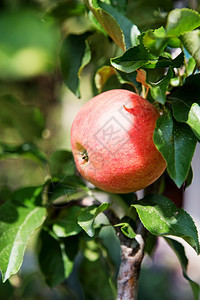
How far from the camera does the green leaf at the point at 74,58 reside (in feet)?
2.49

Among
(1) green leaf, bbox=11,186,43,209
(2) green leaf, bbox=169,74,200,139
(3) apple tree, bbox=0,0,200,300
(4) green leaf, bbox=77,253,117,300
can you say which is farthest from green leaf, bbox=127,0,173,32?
(4) green leaf, bbox=77,253,117,300

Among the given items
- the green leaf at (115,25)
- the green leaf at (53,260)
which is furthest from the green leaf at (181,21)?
the green leaf at (53,260)

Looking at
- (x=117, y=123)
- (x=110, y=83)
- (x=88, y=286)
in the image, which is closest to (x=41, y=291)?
(x=88, y=286)

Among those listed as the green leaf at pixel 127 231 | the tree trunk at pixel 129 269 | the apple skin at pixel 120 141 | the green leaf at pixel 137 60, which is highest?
the green leaf at pixel 137 60

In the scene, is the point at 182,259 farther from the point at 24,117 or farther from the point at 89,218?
the point at 24,117

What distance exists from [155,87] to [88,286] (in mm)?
610

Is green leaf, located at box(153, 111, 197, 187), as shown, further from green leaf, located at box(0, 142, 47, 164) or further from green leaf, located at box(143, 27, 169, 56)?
green leaf, located at box(0, 142, 47, 164)

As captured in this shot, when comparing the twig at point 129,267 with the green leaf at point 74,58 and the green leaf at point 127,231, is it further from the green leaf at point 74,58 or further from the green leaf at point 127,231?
the green leaf at point 74,58

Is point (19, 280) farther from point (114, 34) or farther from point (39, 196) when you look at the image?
point (114, 34)

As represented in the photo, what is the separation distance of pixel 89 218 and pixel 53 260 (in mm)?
220

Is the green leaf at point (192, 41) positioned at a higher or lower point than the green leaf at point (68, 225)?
higher

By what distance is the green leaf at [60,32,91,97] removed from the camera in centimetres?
76

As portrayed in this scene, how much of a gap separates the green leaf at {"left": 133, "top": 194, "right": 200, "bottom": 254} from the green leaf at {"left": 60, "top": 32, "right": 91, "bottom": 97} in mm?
264

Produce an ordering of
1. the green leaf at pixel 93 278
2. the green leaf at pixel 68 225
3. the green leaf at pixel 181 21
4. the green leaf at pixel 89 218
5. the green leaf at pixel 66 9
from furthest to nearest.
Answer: the green leaf at pixel 93 278 < the green leaf at pixel 66 9 < the green leaf at pixel 68 225 < the green leaf at pixel 89 218 < the green leaf at pixel 181 21
